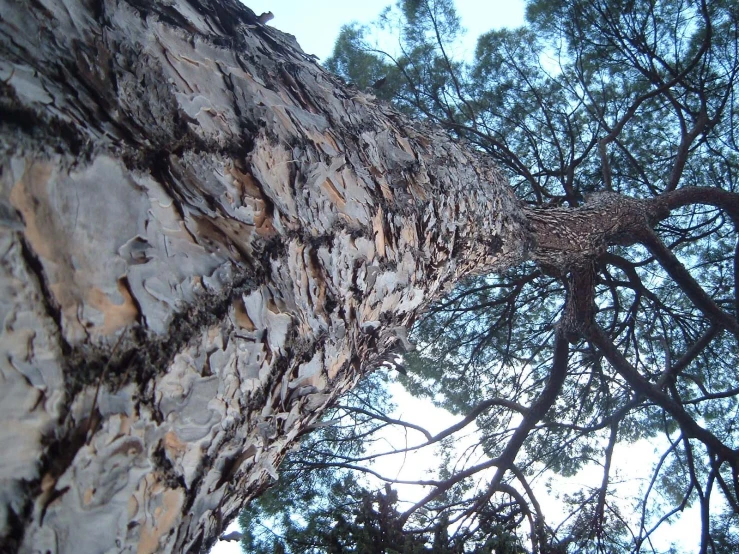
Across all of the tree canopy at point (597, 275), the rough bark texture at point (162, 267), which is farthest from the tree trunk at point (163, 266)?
the tree canopy at point (597, 275)

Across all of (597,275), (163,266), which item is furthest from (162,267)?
(597,275)

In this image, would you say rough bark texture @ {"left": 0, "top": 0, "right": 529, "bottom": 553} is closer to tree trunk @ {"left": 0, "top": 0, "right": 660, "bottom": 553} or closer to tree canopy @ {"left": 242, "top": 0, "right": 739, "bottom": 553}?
tree trunk @ {"left": 0, "top": 0, "right": 660, "bottom": 553}

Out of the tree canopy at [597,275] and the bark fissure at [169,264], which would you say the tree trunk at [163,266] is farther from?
the tree canopy at [597,275]

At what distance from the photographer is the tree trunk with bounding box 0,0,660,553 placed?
15.4 inches

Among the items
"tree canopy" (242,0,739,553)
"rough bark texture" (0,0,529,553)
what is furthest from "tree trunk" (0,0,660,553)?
"tree canopy" (242,0,739,553)

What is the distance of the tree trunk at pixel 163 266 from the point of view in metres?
0.39

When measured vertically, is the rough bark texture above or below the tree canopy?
below

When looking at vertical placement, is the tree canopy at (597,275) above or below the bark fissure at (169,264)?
above

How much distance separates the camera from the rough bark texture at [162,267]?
390 mm

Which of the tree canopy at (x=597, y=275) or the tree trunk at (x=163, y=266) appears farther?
the tree canopy at (x=597, y=275)

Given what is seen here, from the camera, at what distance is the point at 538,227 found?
225cm

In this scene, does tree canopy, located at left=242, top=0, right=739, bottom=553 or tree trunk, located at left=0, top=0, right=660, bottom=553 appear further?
tree canopy, located at left=242, top=0, right=739, bottom=553

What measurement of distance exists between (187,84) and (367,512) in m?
2.21

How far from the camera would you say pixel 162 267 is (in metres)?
0.51
